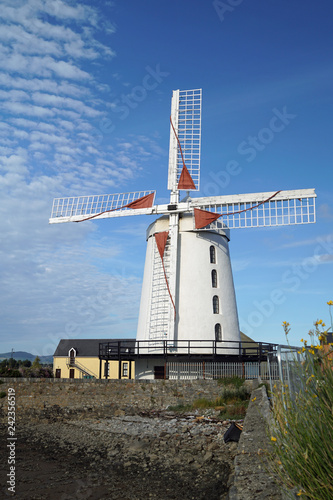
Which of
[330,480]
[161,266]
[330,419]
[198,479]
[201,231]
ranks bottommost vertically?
[198,479]

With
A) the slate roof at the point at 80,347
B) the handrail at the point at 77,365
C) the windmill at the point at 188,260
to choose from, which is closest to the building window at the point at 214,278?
the windmill at the point at 188,260

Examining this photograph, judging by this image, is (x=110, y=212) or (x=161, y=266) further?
(x=110, y=212)

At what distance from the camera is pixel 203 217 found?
2412cm

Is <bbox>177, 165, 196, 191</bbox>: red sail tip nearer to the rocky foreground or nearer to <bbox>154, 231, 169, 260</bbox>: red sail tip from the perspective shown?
<bbox>154, 231, 169, 260</bbox>: red sail tip

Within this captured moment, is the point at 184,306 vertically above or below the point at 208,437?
above

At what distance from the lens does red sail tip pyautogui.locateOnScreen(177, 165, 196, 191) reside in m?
25.4

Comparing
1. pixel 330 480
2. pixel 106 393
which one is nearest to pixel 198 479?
pixel 330 480

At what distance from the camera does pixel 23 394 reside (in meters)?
19.8

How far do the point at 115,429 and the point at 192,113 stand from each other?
752 inches

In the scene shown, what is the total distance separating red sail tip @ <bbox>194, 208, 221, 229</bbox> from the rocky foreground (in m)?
10.4

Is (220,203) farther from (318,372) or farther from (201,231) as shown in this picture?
(318,372)

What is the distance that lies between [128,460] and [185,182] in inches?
662

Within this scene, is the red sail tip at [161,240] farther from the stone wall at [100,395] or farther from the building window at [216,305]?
the stone wall at [100,395]

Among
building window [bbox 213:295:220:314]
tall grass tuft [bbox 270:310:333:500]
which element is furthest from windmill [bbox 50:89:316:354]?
tall grass tuft [bbox 270:310:333:500]
